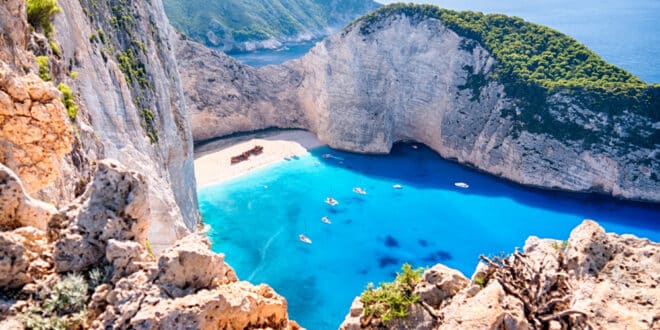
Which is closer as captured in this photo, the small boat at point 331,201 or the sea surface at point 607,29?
the small boat at point 331,201

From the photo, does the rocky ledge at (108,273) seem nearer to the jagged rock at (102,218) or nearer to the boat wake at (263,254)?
the jagged rock at (102,218)

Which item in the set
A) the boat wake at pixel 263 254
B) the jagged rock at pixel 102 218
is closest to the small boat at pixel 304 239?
the boat wake at pixel 263 254

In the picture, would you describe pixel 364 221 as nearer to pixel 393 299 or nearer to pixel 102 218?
pixel 393 299

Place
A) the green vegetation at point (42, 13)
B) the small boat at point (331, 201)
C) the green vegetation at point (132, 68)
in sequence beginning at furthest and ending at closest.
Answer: the small boat at point (331, 201), the green vegetation at point (132, 68), the green vegetation at point (42, 13)

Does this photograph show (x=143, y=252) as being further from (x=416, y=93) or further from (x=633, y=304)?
(x=416, y=93)

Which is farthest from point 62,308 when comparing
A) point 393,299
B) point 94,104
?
point 94,104

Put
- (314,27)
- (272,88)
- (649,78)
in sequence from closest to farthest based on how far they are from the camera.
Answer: (272,88) < (649,78) < (314,27)

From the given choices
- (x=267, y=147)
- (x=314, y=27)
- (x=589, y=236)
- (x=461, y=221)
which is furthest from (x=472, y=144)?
(x=314, y=27)
